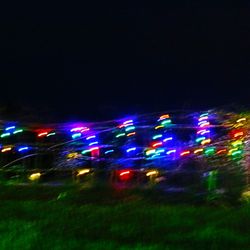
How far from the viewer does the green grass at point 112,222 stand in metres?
5.31

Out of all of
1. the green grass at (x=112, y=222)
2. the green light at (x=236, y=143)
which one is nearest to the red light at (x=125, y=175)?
the green grass at (x=112, y=222)

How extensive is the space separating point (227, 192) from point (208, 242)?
218cm

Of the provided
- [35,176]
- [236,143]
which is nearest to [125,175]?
[35,176]

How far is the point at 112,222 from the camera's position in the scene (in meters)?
6.12

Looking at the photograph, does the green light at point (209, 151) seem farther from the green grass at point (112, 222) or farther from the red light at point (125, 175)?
the red light at point (125, 175)

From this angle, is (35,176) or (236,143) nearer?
(236,143)

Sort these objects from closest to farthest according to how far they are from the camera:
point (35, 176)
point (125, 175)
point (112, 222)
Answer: point (112, 222), point (125, 175), point (35, 176)

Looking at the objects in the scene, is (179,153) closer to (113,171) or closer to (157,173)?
(157,173)

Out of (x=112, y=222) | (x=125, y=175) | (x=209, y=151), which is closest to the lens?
(x=112, y=222)

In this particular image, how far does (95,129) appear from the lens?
333 inches

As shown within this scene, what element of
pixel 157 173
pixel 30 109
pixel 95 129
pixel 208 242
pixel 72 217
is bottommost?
pixel 208 242

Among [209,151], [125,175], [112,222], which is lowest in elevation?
Result: [112,222]

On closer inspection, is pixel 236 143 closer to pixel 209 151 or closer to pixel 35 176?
pixel 209 151

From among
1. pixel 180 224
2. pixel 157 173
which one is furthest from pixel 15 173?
pixel 180 224
